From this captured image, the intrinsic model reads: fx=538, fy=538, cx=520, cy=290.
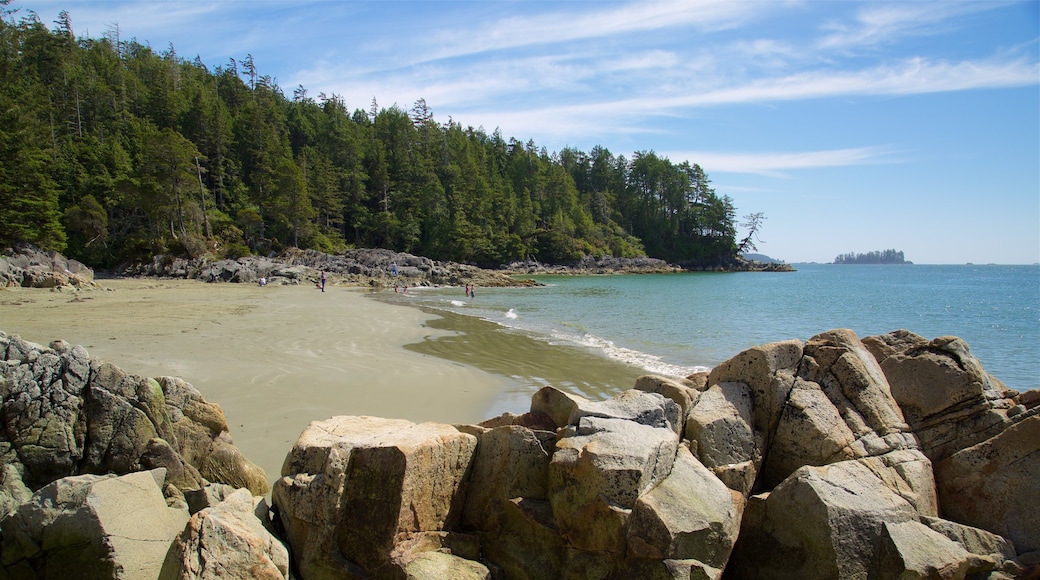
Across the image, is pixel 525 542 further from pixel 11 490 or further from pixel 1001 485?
pixel 1001 485

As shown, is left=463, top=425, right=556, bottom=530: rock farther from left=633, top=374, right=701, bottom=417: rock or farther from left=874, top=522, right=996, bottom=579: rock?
left=874, top=522, right=996, bottom=579: rock

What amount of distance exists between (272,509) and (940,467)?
23.2 feet

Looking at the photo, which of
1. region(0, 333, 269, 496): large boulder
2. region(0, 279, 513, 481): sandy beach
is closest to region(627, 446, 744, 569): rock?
region(0, 333, 269, 496): large boulder

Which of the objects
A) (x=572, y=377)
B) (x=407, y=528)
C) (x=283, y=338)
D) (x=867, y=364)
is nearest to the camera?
(x=407, y=528)

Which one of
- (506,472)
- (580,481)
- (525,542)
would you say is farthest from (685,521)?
(506,472)

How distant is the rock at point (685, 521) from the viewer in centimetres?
419

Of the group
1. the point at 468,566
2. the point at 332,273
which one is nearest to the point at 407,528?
the point at 468,566

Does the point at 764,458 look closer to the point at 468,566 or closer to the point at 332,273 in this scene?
the point at 468,566

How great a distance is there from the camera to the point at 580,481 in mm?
4414

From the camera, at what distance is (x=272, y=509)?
5012mm

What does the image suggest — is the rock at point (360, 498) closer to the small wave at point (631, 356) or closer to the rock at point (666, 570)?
the rock at point (666, 570)

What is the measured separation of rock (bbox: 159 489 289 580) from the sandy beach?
2925 mm

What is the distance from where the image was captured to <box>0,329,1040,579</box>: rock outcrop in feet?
14.0

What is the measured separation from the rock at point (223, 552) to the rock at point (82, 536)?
0.64m
